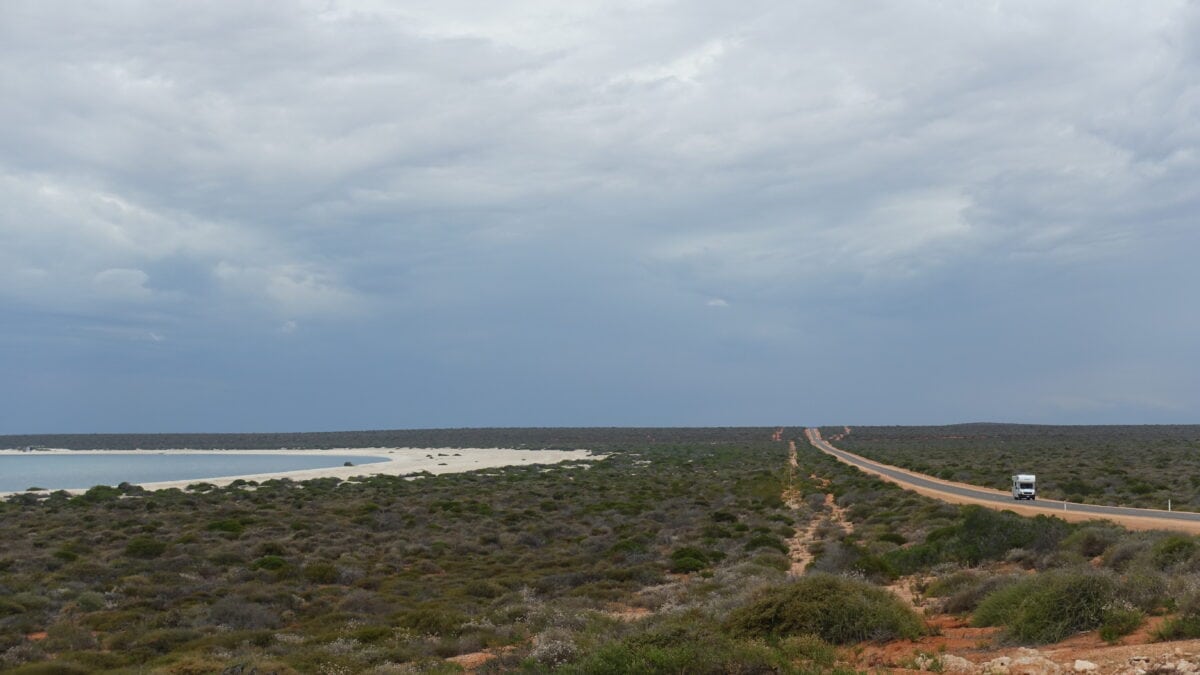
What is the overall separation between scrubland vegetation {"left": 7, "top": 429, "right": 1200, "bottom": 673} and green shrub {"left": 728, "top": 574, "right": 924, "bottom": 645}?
31 millimetres

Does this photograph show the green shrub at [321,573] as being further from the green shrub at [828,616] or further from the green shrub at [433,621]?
the green shrub at [828,616]

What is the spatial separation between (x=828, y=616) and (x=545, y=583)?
9.02 meters

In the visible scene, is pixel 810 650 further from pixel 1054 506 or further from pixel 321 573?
pixel 1054 506

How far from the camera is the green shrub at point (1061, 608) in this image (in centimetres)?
1043

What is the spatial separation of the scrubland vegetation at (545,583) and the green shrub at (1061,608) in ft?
0.09

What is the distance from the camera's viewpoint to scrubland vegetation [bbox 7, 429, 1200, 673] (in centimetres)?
1100

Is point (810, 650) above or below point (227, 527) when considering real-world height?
above

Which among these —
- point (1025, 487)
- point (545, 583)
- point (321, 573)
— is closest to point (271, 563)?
point (321, 573)

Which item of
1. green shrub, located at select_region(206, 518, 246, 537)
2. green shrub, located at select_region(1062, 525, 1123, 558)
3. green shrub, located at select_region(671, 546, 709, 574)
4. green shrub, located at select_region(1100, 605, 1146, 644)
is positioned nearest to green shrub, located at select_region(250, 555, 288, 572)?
green shrub, located at select_region(206, 518, 246, 537)

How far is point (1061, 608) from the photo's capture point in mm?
10562

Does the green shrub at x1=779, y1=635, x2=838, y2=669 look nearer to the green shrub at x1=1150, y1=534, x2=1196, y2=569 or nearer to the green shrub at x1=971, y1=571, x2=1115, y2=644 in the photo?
the green shrub at x1=971, y1=571, x2=1115, y2=644

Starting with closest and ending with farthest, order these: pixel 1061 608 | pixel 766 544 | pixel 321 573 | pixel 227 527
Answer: pixel 1061 608 < pixel 321 573 < pixel 766 544 < pixel 227 527

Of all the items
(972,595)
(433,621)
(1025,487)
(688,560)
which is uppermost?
(972,595)

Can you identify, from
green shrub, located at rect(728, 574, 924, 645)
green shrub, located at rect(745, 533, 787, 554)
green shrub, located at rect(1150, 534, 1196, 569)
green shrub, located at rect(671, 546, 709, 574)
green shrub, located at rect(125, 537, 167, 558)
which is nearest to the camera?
green shrub, located at rect(728, 574, 924, 645)
